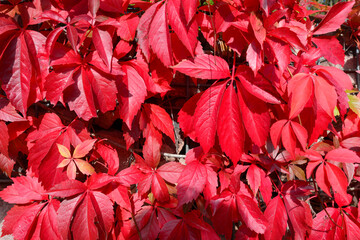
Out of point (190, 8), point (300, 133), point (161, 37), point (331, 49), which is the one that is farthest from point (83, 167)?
point (331, 49)

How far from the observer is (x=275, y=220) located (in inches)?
33.1

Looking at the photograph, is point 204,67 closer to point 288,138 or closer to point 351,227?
point 288,138

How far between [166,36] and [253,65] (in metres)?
0.26

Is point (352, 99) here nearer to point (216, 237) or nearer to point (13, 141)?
point (216, 237)

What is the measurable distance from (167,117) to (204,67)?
0.78 ft

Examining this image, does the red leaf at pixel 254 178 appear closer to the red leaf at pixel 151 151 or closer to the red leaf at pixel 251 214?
the red leaf at pixel 251 214

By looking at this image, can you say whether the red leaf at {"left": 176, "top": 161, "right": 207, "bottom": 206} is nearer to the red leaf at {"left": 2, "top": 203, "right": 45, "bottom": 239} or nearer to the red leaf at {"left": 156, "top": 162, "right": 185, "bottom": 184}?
the red leaf at {"left": 156, "top": 162, "right": 185, "bottom": 184}

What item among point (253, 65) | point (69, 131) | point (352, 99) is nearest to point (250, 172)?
point (253, 65)

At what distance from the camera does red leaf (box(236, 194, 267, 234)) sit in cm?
79

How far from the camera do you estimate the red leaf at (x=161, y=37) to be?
0.71 metres

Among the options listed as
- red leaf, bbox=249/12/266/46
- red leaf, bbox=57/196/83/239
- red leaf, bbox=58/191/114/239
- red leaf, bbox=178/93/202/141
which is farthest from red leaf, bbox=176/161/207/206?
red leaf, bbox=249/12/266/46

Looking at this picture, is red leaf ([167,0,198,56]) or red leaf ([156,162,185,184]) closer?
red leaf ([167,0,198,56])

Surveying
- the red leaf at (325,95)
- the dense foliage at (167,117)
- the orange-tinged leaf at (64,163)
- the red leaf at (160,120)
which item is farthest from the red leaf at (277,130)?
the orange-tinged leaf at (64,163)

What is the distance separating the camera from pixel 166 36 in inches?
27.9
